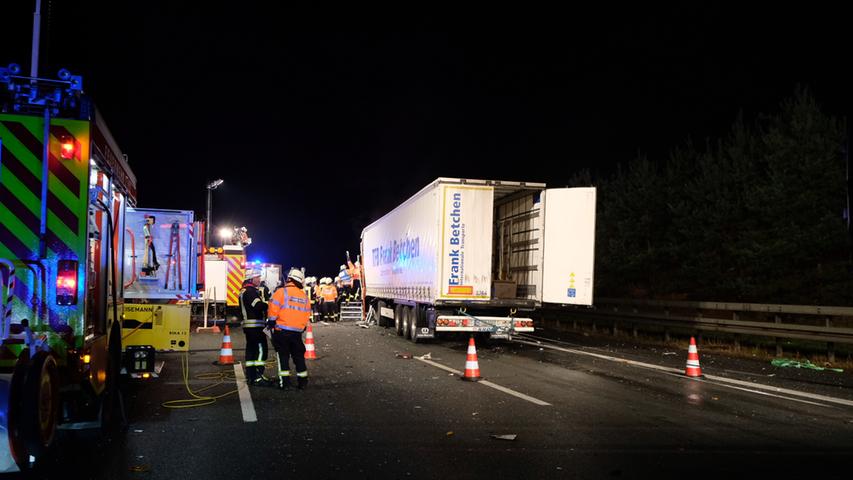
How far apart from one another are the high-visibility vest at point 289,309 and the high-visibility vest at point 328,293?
18.6 meters

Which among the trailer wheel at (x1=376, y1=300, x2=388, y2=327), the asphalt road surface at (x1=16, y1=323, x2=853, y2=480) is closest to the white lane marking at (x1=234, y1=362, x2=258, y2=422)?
the asphalt road surface at (x1=16, y1=323, x2=853, y2=480)

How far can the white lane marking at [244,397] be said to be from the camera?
802 cm

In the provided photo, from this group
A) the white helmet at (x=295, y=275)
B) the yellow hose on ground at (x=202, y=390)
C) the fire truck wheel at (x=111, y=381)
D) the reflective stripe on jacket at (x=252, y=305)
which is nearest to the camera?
the fire truck wheel at (x=111, y=381)

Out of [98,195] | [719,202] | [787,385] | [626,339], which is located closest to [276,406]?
[98,195]

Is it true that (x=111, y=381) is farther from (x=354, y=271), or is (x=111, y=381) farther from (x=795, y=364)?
(x=354, y=271)

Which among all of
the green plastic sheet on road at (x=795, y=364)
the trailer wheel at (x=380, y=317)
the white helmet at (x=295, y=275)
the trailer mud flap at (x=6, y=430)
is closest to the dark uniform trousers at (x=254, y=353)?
the white helmet at (x=295, y=275)

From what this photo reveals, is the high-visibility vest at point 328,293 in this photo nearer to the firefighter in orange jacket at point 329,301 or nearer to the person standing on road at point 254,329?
the firefighter in orange jacket at point 329,301

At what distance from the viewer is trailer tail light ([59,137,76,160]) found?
17.2ft

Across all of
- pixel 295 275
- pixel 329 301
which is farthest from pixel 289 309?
pixel 329 301

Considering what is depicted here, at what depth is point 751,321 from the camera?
17156 mm

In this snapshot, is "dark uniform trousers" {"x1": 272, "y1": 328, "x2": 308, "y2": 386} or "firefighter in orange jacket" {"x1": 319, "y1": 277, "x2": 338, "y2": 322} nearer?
"dark uniform trousers" {"x1": 272, "y1": 328, "x2": 308, "y2": 386}

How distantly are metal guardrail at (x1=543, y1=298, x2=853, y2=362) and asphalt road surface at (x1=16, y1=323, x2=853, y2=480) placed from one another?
4.04 m

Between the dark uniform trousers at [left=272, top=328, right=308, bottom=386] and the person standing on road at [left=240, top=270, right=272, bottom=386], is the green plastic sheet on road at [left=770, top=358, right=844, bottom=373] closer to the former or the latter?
the dark uniform trousers at [left=272, top=328, right=308, bottom=386]

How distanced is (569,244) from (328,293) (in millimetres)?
14837
